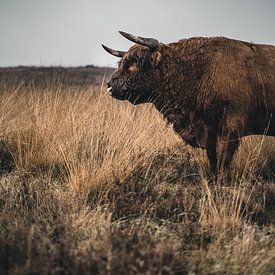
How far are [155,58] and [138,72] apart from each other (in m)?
0.31

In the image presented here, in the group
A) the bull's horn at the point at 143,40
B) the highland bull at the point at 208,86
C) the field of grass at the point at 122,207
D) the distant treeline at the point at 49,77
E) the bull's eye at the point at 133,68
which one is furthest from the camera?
the distant treeline at the point at 49,77

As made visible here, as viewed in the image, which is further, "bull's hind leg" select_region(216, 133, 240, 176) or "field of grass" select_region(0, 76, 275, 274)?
"bull's hind leg" select_region(216, 133, 240, 176)

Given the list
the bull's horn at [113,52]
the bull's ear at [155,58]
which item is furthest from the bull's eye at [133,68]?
the bull's horn at [113,52]

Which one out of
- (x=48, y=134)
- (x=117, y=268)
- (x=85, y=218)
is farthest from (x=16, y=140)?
(x=117, y=268)

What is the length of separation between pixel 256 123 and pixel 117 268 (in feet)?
11.3

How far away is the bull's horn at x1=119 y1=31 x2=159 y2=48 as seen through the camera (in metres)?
6.22

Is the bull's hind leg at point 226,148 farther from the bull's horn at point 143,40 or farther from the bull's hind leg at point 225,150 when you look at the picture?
the bull's horn at point 143,40

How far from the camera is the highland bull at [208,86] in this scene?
19.0 ft

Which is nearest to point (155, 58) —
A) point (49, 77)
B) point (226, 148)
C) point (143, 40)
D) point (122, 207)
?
point (143, 40)

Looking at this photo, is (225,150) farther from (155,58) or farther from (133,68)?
(133,68)

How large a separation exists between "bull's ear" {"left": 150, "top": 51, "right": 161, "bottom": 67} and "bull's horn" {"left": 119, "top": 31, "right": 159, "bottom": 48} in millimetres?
136

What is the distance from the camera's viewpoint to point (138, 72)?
6453 mm

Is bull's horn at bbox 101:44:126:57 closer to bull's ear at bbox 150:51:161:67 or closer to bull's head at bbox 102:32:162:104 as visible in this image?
bull's head at bbox 102:32:162:104

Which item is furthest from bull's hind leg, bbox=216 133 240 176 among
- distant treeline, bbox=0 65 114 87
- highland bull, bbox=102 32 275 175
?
distant treeline, bbox=0 65 114 87
